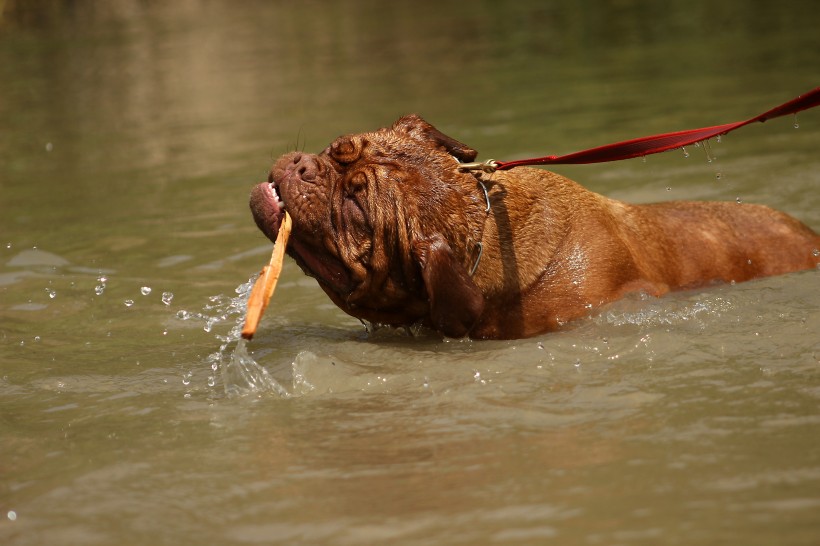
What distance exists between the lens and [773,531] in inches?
142

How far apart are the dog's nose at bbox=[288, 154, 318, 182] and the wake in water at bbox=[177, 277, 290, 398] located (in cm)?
88

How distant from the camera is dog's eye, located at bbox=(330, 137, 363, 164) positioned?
19.0ft

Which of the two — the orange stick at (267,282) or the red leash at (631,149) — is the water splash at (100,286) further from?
the red leash at (631,149)

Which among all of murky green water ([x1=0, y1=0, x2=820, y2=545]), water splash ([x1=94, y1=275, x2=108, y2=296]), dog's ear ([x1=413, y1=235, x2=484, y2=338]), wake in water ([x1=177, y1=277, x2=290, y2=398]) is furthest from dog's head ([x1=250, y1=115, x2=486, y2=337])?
water splash ([x1=94, y1=275, x2=108, y2=296])

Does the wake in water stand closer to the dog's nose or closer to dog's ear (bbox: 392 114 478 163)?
the dog's nose

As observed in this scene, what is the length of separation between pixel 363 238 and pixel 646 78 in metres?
9.71

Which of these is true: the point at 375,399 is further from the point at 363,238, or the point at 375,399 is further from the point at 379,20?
the point at 379,20

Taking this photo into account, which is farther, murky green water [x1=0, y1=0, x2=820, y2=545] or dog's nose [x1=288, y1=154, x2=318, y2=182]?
dog's nose [x1=288, y1=154, x2=318, y2=182]

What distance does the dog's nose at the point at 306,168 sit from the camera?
18.9 ft

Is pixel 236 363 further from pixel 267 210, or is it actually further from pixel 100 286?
pixel 100 286

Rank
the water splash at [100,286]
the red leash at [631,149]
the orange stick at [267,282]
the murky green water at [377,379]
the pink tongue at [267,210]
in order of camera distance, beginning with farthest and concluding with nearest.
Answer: the water splash at [100,286], the red leash at [631,149], the pink tongue at [267,210], the orange stick at [267,282], the murky green water at [377,379]

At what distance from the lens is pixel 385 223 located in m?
5.60

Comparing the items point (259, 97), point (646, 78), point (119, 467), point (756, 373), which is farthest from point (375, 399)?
point (259, 97)

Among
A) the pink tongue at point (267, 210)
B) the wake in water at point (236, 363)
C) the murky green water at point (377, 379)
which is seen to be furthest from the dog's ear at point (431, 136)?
the wake in water at point (236, 363)
